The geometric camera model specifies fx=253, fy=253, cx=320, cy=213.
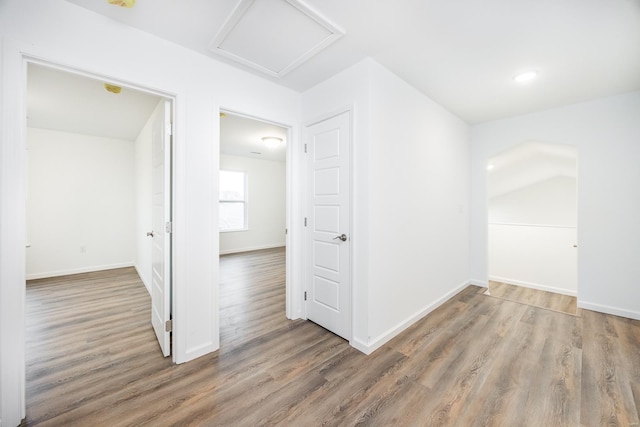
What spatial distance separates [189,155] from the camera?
2066 millimetres

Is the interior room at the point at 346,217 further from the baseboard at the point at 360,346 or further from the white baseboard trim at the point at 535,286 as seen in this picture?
the white baseboard trim at the point at 535,286

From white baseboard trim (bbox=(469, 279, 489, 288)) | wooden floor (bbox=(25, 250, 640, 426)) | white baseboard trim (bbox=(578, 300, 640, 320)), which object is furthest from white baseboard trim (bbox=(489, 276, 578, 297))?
wooden floor (bbox=(25, 250, 640, 426))

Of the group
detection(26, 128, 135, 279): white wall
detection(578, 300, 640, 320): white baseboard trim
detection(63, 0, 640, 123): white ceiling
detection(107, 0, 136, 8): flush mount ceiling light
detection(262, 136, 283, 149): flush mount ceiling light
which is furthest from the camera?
detection(262, 136, 283, 149): flush mount ceiling light

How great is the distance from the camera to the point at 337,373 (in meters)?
1.94

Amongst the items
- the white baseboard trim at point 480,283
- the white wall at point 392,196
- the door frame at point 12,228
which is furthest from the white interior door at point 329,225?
the white baseboard trim at point 480,283

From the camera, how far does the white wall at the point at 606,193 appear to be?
9.49ft

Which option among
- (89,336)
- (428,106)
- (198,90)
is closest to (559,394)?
(428,106)

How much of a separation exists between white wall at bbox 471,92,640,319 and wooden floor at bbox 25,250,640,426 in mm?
327

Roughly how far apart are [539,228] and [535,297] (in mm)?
1395

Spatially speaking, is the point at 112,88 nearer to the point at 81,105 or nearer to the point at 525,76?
the point at 81,105

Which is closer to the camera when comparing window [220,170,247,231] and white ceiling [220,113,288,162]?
white ceiling [220,113,288,162]

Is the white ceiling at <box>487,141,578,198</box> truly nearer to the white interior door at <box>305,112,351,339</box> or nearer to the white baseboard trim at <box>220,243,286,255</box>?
the white interior door at <box>305,112,351,339</box>

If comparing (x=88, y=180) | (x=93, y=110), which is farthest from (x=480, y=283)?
(x=88, y=180)

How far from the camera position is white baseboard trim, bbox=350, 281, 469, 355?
222 cm
